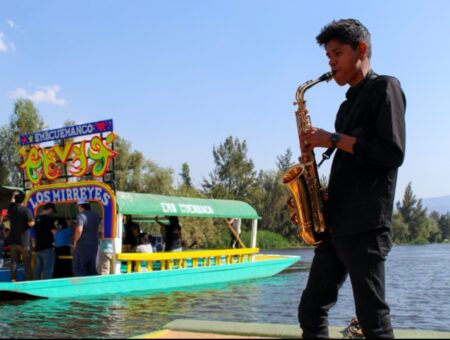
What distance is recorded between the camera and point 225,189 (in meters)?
69.6

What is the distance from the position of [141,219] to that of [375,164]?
17178 mm

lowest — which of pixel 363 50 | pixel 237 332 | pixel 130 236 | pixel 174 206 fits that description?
pixel 237 332

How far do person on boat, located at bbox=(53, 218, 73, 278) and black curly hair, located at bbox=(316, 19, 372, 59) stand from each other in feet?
36.6

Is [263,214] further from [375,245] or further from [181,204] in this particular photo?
[375,245]

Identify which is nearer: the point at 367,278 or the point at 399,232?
the point at 367,278

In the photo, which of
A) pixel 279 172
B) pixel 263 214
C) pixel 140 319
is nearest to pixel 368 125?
pixel 140 319

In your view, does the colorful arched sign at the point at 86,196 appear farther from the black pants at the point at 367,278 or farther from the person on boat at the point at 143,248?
the black pants at the point at 367,278

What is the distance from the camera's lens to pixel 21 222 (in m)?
12.6

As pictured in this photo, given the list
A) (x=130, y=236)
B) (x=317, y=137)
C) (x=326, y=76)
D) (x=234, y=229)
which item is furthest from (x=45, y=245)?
(x=317, y=137)

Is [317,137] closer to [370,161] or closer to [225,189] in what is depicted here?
[370,161]

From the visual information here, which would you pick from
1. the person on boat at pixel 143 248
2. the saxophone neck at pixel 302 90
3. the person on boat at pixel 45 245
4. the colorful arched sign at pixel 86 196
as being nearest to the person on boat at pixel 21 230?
the person on boat at pixel 45 245

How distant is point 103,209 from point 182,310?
12.2 ft

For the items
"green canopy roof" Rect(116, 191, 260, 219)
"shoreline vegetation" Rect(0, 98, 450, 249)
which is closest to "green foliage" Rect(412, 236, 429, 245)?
"shoreline vegetation" Rect(0, 98, 450, 249)

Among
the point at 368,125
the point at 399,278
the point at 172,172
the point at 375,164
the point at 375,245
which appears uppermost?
the point at 172,172
